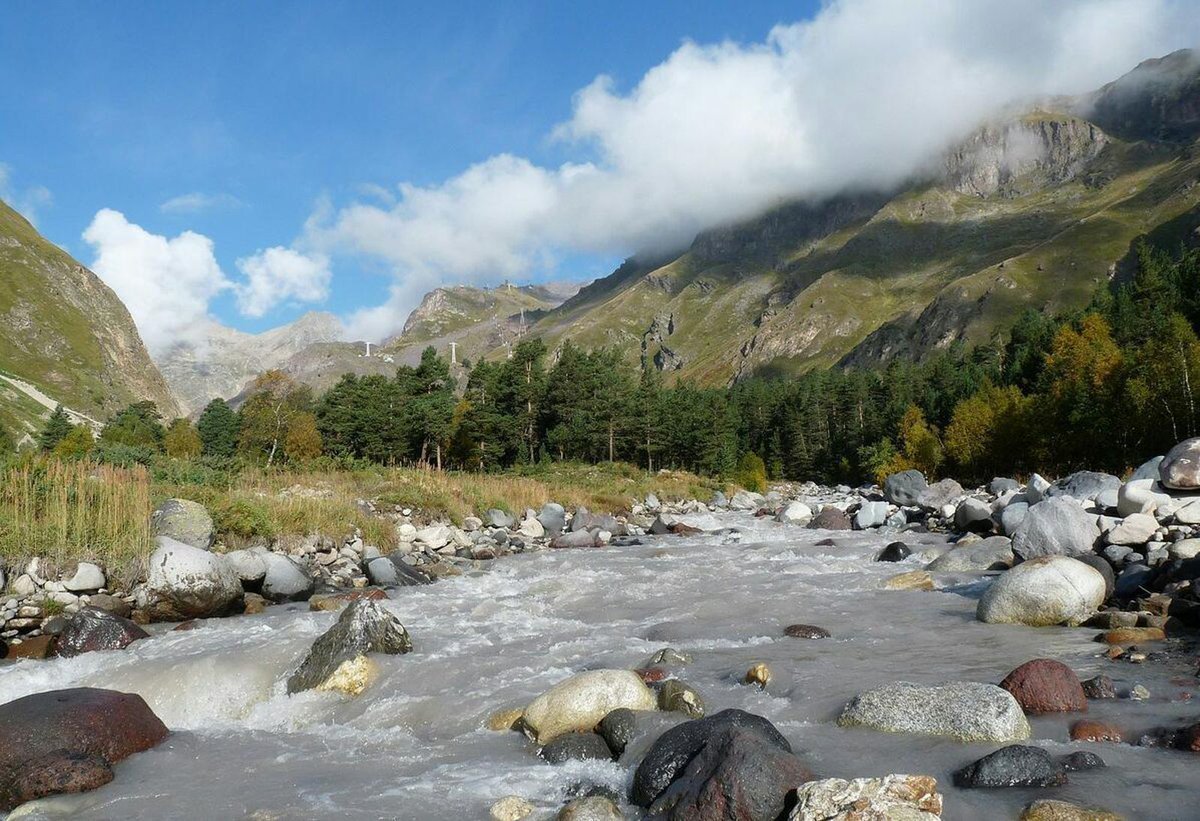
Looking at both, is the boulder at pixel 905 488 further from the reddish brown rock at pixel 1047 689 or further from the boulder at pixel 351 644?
the boulder at pixel 351 644

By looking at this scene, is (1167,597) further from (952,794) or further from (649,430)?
(649,430)

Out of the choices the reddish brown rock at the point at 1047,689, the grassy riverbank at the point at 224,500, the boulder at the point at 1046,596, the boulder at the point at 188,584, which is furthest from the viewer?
the grassy riverbank at the point at 224,500

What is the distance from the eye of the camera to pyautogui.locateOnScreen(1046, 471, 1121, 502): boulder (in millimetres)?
21314

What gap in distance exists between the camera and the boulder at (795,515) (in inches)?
1393

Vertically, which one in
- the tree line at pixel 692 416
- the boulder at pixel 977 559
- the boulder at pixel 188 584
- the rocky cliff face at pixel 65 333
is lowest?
the boulder at pixel 977 559

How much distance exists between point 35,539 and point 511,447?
56119 mm

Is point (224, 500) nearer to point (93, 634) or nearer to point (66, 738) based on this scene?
point (93, 634)

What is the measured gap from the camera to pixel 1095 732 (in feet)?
22.9

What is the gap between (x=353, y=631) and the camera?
10.6 meters

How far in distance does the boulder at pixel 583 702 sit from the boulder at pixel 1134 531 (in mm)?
12387

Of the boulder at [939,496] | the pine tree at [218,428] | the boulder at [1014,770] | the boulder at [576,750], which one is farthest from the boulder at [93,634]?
the pine tree at [218,428]

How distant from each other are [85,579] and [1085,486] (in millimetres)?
25923

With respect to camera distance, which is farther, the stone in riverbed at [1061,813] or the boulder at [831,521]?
the boulder at [831,521]

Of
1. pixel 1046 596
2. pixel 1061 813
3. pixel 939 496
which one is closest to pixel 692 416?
pixel 939 496
